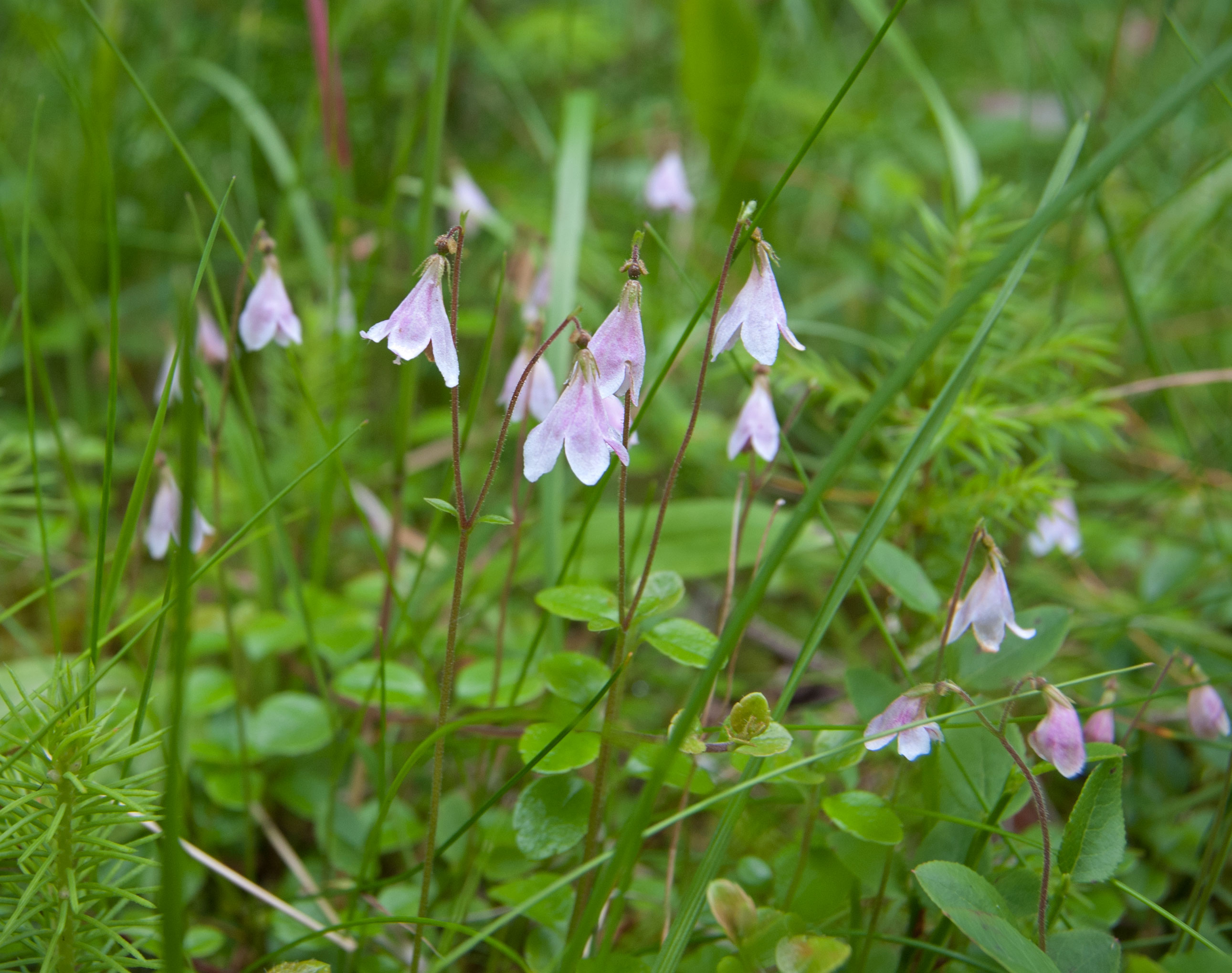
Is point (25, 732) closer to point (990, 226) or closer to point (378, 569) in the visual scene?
point (378, 569)

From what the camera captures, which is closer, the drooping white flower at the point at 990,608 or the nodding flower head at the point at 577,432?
the nodding flower head at the point at 577,432

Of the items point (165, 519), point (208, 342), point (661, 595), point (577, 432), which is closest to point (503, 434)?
point (577, 432)

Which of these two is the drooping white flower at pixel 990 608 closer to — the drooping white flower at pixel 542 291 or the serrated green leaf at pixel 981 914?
the serrated green leaf at pixel 981 914

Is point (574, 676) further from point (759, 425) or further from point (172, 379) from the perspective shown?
point (172, 379)

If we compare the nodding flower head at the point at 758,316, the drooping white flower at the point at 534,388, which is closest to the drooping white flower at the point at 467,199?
the drooping white flower at the point at 534,388

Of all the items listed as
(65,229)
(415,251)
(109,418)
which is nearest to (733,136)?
(415,251)

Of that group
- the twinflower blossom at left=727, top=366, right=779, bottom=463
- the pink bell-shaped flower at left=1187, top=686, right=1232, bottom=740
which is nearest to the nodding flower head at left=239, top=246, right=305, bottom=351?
the twinflower blossom at left=727, top=366, right=779, bottom=463
